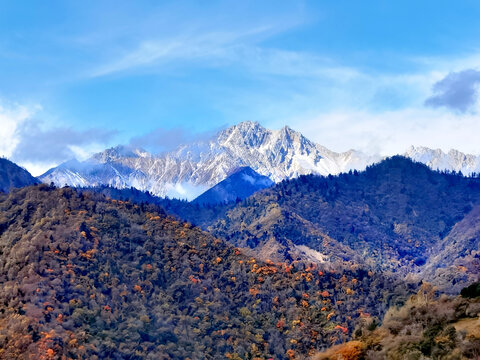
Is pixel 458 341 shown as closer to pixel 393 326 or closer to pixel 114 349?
pixel 393 326

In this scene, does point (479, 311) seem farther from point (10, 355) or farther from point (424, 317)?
point (10, 355)

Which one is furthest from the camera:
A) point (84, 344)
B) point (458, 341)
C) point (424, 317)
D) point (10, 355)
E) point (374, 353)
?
point (84, 344)

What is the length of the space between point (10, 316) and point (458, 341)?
14196 cm

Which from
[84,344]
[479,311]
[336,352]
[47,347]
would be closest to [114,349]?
[84,344]

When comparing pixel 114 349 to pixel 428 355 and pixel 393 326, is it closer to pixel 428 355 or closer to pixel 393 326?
pixel 393 326

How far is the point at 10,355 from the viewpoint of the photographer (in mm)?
176125

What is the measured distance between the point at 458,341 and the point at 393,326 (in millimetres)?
21270

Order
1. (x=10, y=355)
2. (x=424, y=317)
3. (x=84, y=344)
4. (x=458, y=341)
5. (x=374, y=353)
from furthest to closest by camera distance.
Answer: (x=84, y=344)
(x=10, y=355)
(x=424, y=317)
(x=374, y=353)
(x=458, y=341)

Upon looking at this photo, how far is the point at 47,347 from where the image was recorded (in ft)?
595

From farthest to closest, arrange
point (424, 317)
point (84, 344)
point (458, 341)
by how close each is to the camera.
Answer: point (84, 344)
point (424, 317)
point (458, 341)

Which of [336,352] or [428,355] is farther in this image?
[336,352]

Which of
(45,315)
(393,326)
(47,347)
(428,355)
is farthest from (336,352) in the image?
(45,315)

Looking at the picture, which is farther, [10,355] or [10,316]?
[10,316]

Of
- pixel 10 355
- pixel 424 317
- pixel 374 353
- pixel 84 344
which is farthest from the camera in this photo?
pixel 84 344
